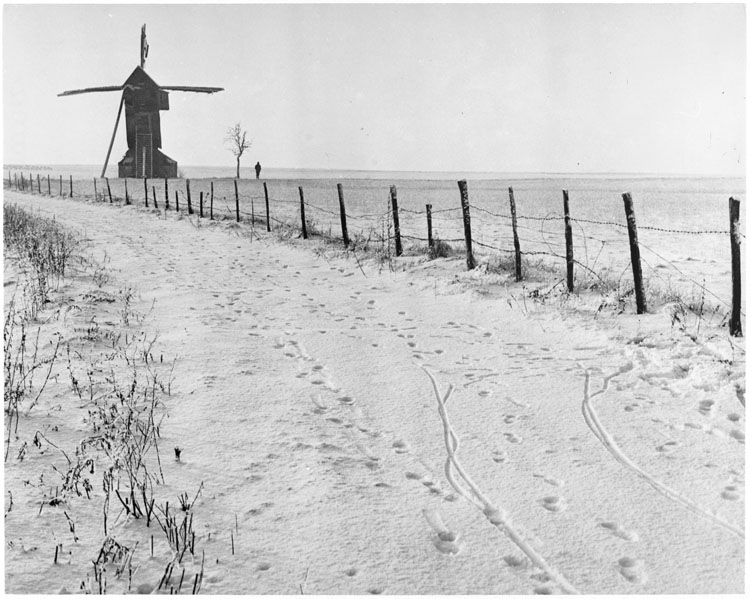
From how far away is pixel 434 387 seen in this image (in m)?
5.94

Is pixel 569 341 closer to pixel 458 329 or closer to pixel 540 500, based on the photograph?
pixel 458 329

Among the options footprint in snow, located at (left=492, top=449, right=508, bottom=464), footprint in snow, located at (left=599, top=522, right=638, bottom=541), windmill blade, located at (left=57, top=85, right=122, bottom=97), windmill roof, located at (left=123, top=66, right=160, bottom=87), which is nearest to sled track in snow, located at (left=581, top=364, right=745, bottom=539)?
footprint in snow, located at (left=599, top=522, right=638, bottom=541)

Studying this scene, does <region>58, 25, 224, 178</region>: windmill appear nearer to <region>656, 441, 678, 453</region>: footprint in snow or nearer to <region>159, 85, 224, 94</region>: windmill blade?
<region>159, 85, 224, 94</region>: windmill blade

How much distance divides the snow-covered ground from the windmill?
3760cm

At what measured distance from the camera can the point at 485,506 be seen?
3.88m

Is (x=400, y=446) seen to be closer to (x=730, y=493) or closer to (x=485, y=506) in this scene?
(x=485, y=506)

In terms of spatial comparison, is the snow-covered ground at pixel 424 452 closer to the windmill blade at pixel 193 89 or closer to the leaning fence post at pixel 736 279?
the leaning fence post at pixel 736 279

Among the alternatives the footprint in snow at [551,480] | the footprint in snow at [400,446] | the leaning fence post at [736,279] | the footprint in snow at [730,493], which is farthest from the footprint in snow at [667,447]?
the leaning fence post at [736,279]

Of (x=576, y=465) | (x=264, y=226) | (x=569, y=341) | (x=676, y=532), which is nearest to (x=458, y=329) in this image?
(x=569, y=341)

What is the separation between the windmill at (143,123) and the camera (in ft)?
138

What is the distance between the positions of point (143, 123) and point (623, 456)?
44.5 meters

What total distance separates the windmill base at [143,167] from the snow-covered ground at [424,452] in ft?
124

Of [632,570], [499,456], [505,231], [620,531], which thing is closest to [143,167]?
[505,231]

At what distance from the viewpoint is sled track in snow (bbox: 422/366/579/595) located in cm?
326
